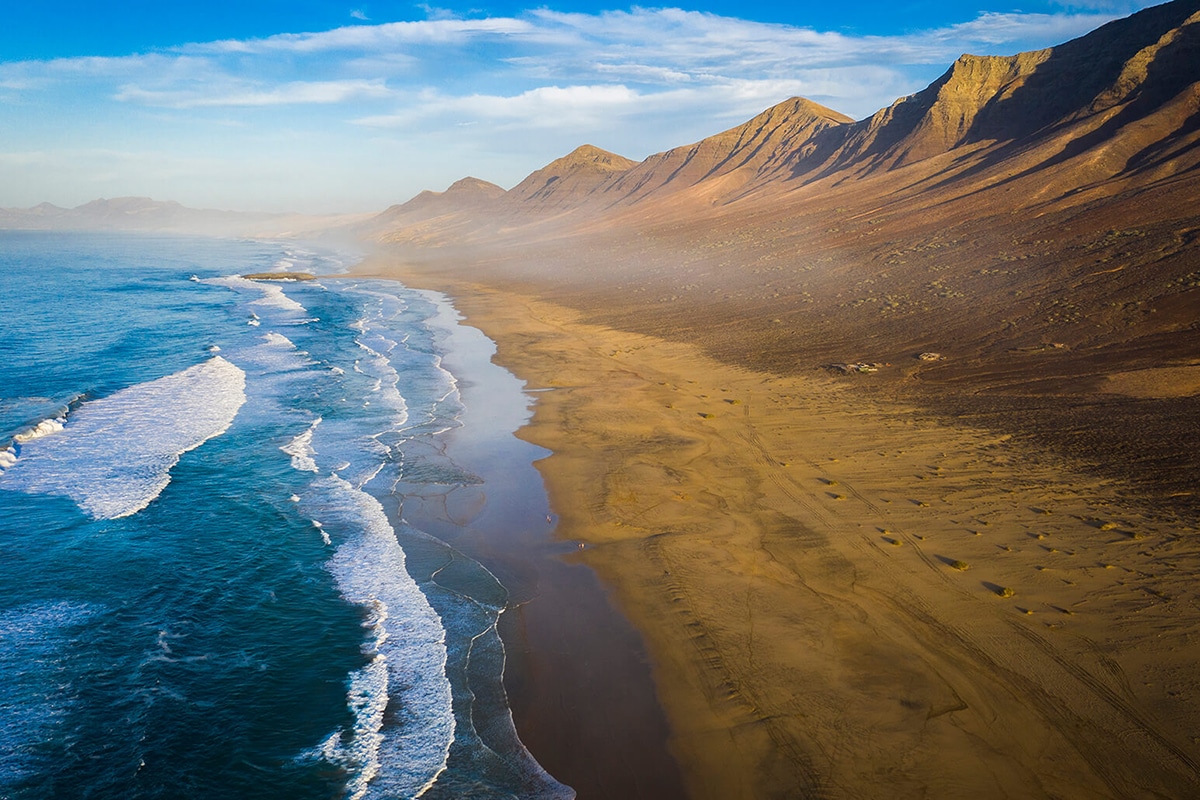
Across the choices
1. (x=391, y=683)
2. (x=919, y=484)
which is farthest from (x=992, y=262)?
(x=391, y=683)

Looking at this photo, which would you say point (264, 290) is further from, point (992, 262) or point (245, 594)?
point (992, 262)

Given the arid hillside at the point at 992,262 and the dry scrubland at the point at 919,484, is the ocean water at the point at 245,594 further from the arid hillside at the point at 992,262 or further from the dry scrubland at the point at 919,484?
the arid hillside at the point at 992,262

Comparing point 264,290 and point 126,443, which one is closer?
point 126,443

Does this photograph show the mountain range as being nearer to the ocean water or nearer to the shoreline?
the shoreline

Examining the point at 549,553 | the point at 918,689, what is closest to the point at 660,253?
the point at 549,553

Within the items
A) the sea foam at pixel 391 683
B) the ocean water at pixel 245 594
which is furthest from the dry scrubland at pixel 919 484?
the ocean water at pixel 245 594

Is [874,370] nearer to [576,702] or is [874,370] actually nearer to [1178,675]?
[1178,675]
